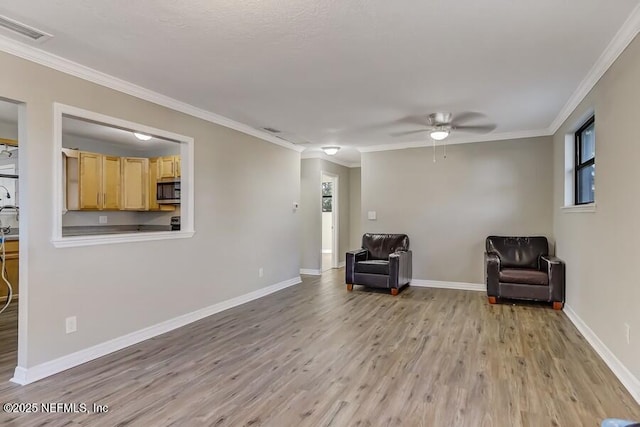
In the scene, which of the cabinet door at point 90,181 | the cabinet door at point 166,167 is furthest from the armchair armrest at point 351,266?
the cabinet door at point 90,181

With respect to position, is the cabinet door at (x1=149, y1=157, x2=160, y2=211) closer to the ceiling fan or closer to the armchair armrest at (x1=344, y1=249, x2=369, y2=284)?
the armchair armrest at (x1=344, y1=249, x2=369, y2=284)

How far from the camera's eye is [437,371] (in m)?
2.85

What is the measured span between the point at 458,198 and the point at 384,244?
141 cm

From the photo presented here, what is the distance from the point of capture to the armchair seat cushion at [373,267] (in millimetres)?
5477

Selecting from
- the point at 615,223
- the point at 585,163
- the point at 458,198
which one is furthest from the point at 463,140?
the point at 615,223

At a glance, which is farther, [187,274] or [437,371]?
[187,274]

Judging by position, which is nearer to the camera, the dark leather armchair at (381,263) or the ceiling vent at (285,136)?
the ceiling vent at (285,136)

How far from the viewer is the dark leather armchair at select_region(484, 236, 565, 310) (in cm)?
454

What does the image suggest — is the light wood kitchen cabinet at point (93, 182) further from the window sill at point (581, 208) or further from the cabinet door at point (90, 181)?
the window sill at point (581, 208)

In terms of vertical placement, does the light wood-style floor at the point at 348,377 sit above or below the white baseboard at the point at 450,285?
below

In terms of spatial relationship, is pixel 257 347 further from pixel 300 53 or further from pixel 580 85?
pixel 580 85

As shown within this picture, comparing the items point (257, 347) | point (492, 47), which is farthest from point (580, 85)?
point (257, 347)

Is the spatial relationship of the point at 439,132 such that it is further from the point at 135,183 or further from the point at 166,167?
the point at 135,183

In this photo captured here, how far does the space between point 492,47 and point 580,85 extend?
1.43 metres
